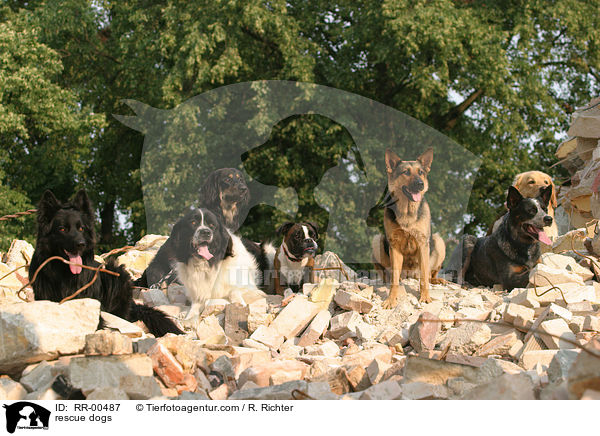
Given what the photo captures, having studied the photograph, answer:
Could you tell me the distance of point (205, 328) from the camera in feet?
17.3

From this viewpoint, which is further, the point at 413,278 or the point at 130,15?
the point at 130,15

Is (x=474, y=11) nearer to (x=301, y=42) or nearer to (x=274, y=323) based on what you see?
(x=301, y=42)

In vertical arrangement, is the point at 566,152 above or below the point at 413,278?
above

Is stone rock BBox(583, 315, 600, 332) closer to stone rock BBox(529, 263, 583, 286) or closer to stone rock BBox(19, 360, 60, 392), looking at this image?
stone rock BBox(529, 263, 583, 286)

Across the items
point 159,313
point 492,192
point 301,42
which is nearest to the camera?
point 159,313

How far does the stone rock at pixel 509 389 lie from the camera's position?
2.74 meters

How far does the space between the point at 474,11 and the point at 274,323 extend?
11.9 m

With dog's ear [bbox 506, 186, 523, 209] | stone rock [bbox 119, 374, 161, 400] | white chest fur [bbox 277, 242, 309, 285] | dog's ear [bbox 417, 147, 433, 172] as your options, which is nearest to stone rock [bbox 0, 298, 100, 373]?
stone rock [bbox 119, 374, 161, 400]

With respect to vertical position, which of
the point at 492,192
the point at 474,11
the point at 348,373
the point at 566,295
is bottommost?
the point at 348,373

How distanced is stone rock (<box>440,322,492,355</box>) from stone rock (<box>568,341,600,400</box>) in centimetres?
194

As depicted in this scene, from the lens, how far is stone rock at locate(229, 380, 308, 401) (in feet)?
10.3

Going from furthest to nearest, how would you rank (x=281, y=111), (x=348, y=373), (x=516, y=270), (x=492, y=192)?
(x=492, y=192) → (x=281, y=111) → (x=516, y=270) → (x=348, y=373)

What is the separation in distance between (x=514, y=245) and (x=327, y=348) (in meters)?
2.72

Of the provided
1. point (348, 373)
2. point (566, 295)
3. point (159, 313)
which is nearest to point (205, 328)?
point (159, 313)
